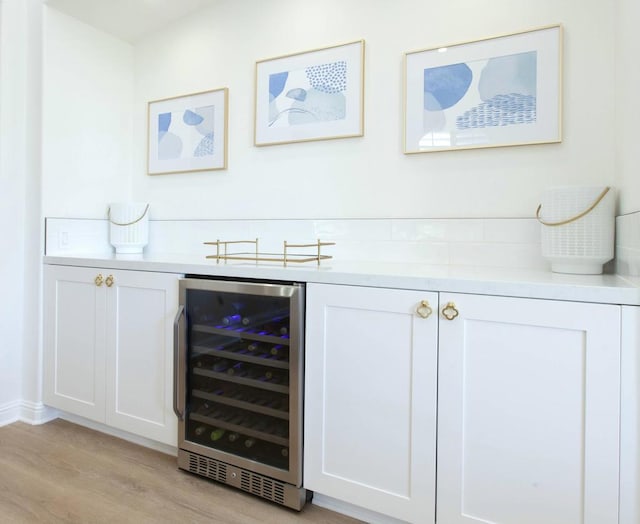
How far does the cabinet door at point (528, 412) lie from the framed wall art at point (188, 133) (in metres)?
1.69

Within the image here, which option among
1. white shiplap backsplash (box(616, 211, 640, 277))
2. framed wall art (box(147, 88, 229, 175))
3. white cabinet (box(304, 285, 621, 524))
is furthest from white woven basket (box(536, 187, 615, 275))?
framed wall art (box(147, 88, 229, 175))

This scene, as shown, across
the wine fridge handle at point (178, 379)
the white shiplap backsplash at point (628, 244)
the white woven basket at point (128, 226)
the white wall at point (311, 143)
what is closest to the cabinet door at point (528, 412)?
the white shiplap backsplash at point (628, 244)

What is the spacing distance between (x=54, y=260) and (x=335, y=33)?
183cm

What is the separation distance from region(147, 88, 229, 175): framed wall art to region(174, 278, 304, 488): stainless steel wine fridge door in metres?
0.96

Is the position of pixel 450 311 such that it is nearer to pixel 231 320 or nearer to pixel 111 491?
pixel 231 320

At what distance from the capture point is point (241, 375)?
1756 millimetres

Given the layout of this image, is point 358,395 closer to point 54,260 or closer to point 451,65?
point 451,65

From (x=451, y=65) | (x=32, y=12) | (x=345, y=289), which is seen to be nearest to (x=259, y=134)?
(x=451, y=65)

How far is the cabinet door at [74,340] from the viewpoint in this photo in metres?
2.14

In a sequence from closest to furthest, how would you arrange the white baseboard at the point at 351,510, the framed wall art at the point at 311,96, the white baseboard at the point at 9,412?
the white baseboard at the point at 351,510 < the framed wall art at the point at 311,96 < the white baseboard at the point at 9,412

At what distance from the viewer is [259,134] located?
2.33 metres

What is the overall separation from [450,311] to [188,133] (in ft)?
6.27

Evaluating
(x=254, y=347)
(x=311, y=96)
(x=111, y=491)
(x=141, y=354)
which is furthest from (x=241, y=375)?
(x=311, y=96)

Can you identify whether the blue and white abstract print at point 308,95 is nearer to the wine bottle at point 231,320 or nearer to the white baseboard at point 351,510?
the wine bottle at point 231,320
